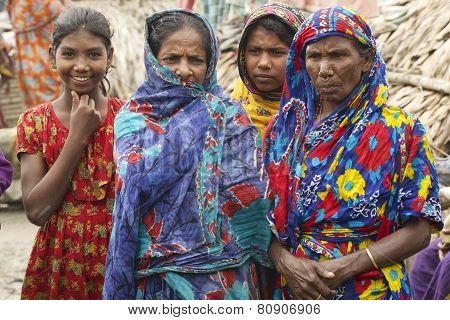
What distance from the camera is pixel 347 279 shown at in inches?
122

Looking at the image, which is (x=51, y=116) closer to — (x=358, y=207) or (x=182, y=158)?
(x=182, y=158)

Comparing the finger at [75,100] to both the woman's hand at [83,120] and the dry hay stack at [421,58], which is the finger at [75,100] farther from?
the dry hay stack at [421,58]

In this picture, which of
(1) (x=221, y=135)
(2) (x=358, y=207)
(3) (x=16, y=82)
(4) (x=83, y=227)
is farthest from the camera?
(3) (x=16, y=82)

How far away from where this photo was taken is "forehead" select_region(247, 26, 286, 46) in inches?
Answer: 148

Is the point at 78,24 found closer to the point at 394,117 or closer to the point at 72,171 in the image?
the point at 72,171

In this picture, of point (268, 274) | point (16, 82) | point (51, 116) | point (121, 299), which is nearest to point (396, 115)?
point (268, 274)

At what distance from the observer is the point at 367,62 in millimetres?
3174

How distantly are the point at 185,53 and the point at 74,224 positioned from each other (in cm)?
80

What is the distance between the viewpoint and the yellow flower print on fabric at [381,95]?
313cm

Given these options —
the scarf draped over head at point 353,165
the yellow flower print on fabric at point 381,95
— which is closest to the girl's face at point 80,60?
the scarf draped over head at point 353,165

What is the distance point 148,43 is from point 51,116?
58cm

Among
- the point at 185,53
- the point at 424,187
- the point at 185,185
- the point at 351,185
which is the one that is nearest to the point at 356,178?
the point at 351,185

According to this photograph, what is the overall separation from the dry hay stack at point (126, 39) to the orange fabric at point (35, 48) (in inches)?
24.7

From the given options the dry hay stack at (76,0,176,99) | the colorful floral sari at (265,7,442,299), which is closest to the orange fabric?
the dry hay stack at (76,0,176,99)
